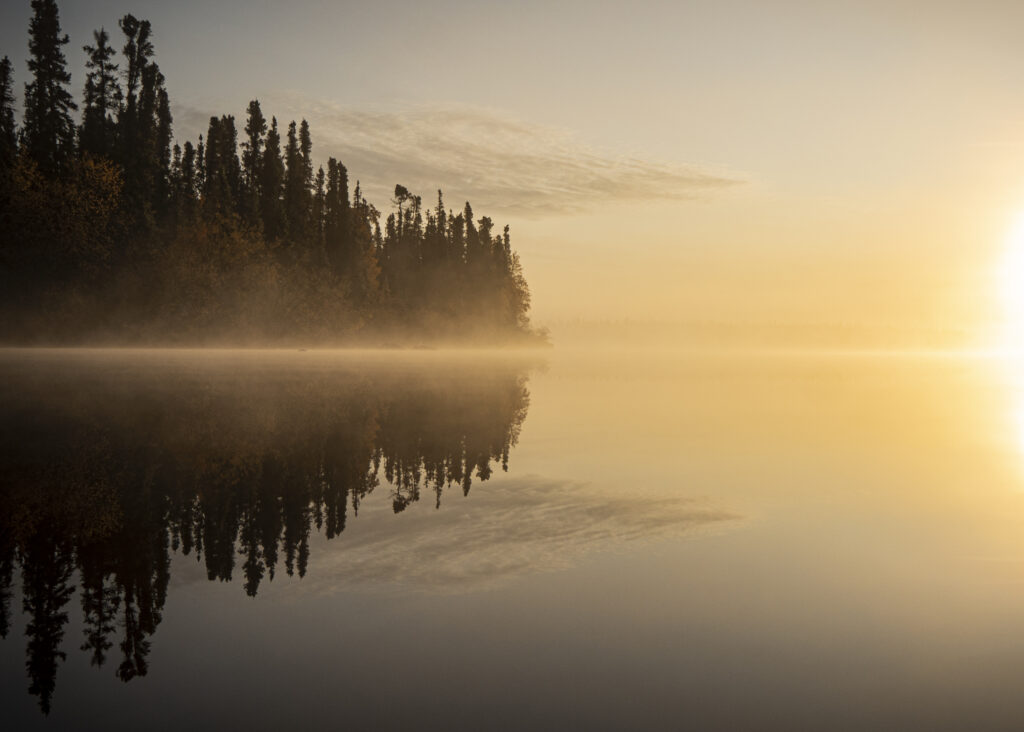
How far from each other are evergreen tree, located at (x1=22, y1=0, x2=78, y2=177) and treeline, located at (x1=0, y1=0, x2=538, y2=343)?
0.16m

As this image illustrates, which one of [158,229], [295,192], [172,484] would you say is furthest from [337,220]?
[172,484]

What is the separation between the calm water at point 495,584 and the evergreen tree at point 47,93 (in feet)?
270

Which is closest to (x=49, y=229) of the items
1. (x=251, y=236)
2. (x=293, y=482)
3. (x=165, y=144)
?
(x=251, y=236)

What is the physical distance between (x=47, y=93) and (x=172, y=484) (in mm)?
94175

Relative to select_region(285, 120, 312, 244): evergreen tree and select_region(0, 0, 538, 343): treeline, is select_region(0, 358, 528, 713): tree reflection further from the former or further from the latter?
select_region(285, 120, 312, 244): evergreen tree

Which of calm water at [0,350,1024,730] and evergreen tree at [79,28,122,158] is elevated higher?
evergreen tree at [79,28,122,158]

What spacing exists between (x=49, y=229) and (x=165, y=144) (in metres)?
36.3

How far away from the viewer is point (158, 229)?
88.6 metres

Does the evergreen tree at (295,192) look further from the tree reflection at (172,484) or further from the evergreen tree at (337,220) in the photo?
the tree reflection at (172,484)

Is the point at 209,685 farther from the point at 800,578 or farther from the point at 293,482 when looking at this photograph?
the point at 293,482

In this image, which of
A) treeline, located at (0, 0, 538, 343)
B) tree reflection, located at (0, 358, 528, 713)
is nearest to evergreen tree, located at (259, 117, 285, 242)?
treeline, located at (0, 0, 538, 343)

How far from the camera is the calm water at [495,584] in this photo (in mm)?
5543

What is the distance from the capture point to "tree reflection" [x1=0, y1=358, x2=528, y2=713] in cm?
739

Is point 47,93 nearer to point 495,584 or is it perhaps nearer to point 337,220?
point 337,220
